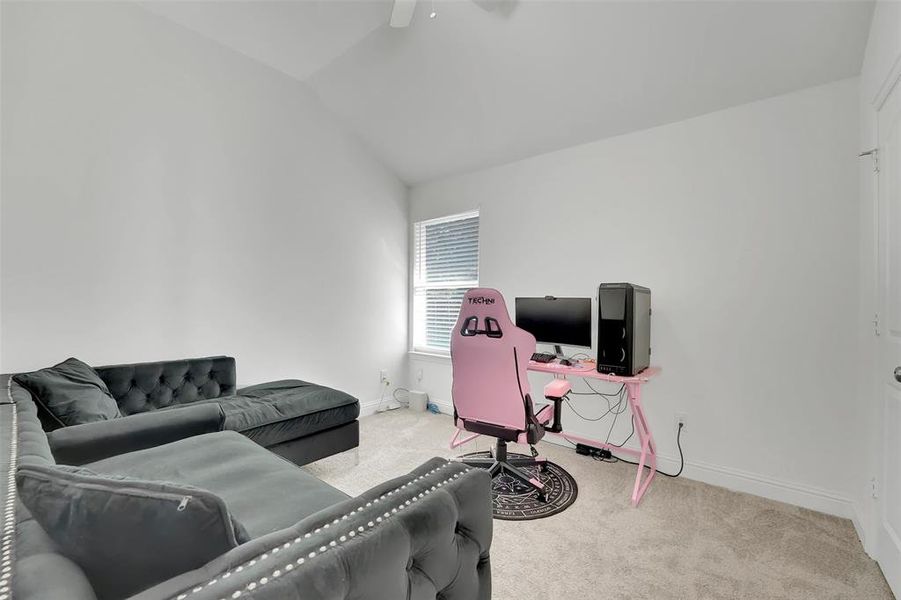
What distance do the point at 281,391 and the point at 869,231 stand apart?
3675 millimetres

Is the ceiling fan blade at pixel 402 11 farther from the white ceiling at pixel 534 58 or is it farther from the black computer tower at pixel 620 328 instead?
the black computer tower at pixel 620 328

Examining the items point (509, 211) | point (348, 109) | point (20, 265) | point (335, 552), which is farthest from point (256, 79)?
point (335, 552)

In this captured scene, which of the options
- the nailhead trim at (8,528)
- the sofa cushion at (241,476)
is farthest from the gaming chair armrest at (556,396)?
the nailhead trim at (8,528)

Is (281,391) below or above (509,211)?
below

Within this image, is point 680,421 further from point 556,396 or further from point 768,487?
point 556,396

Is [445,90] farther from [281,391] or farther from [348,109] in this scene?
[281,391]

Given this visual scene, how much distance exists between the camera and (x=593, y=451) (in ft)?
9.91

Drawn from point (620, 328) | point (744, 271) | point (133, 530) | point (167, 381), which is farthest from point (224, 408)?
point (744, 271)

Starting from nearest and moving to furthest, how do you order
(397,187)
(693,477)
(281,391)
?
(693,477) → (281,391) → (397,187)

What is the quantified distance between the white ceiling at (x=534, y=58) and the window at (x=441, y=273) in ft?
2.55

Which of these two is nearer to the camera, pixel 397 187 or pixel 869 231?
pixel 869 231

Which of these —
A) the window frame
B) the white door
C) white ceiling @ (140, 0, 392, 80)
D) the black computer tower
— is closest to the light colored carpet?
the white door

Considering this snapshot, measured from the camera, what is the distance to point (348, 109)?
11.9 ft

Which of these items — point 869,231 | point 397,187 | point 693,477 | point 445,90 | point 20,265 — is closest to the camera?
point 869,231
